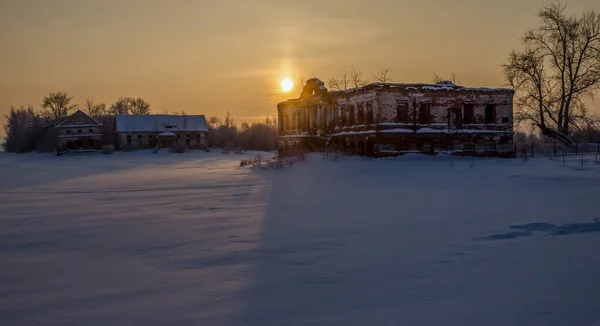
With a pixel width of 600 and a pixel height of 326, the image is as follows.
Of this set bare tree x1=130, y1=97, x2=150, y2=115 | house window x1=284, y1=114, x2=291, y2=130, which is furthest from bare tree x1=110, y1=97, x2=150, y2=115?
house window x1=284, y1=114, x2=291, y2=130

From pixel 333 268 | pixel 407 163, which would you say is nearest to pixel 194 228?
pixel 333 268

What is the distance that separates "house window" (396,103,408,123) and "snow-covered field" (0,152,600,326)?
1572 centimetres

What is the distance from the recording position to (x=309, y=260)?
22.6 feet

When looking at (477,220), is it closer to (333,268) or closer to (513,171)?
(333,268)

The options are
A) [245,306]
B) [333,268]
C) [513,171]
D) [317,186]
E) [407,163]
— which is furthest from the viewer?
[407,163]

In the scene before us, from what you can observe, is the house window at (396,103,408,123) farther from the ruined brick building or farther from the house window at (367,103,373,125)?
the house window at (367,103,373,125)

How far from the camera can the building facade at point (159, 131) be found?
223 feet

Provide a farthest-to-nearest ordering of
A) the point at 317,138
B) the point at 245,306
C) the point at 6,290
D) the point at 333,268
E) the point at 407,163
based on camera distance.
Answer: the point at 317,138, the point at 407,163, the point at 333,268, the point at 6,290, the point at 245,306

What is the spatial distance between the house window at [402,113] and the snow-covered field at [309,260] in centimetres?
1572

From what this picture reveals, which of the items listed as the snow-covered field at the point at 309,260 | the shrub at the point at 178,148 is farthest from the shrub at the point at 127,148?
the snow-covered field at the point at 309,260

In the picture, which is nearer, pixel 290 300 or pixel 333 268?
pixel 290 300

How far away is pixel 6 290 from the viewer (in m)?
5.66

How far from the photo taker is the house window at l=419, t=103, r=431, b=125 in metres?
30.0

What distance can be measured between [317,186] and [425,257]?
10.7 metres
